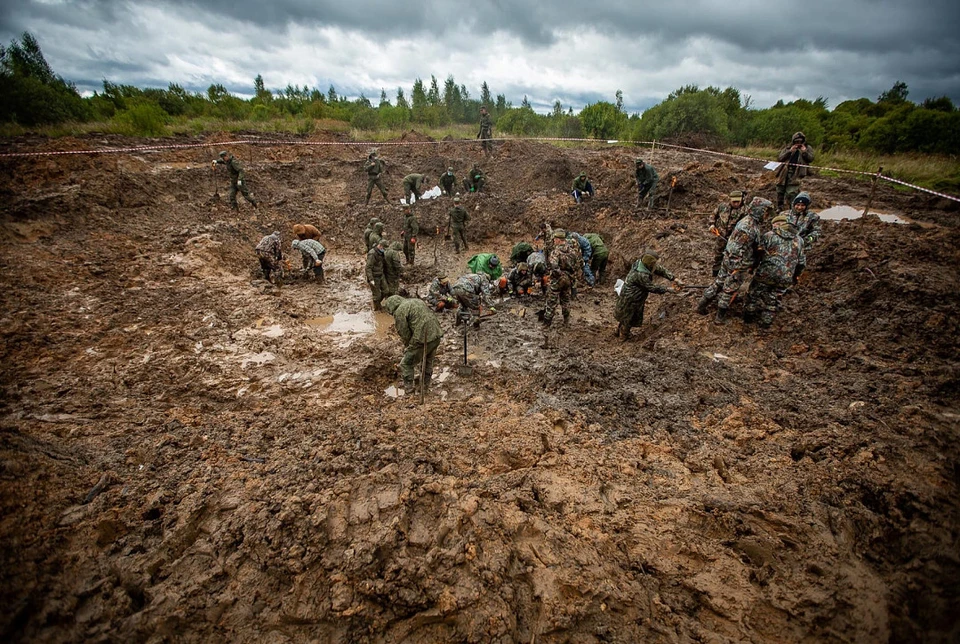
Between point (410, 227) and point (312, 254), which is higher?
point (410, 227)

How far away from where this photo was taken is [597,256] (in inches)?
331

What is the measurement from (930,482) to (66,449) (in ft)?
22.2

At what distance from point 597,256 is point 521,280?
1.89m

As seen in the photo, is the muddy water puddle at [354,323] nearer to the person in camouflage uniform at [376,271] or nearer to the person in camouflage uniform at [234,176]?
the person in camouflage uniform at [376,271]

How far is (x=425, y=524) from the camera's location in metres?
2.63

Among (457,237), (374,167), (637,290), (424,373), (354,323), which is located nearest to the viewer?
(424,373)

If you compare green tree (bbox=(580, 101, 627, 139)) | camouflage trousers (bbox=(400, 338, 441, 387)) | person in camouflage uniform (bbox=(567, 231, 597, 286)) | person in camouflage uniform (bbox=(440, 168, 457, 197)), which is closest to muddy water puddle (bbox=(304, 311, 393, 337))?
camouflage trousers (bbox=(400, 338, 441, 387))

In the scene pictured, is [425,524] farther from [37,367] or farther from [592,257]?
[592,257]

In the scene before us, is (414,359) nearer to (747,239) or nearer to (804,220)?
(747,239)

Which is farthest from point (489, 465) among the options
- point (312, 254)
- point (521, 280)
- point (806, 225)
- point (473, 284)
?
point (312, 254)

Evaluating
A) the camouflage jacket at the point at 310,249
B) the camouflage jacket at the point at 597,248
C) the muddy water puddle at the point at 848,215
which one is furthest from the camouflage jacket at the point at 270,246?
the muddy water puddle at the point at 848,215

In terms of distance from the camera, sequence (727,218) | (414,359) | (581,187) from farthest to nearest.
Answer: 1. (581,187)
2. (727,218)
3. (414,359)

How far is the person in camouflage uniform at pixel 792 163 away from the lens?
25.0ft

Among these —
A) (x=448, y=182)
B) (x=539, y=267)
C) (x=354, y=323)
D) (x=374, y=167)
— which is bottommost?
(x=354, y=323)
